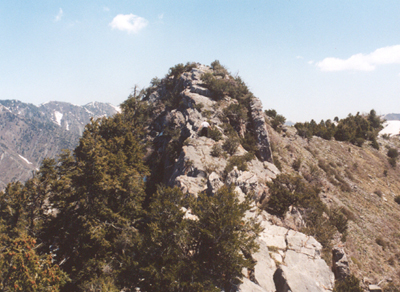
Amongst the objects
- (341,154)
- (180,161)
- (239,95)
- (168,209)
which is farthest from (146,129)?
(341,154)

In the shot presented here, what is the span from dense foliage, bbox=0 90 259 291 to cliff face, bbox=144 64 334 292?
1.96 metres

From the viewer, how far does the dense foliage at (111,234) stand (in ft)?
25.5

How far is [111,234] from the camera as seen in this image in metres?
14.3

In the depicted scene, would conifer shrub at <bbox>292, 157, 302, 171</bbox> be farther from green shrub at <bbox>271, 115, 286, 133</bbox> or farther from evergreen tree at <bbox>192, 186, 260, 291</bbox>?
evergreen tree at <bbox>192, 186, 260, 291</bbox>

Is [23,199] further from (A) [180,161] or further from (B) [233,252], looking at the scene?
(B) [233,252]

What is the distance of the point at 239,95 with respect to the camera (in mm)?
35906

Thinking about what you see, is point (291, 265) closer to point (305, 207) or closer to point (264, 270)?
point (264, 270)

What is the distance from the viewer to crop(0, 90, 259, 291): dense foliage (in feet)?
25.5

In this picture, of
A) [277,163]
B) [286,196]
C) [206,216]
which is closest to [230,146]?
[286,196]

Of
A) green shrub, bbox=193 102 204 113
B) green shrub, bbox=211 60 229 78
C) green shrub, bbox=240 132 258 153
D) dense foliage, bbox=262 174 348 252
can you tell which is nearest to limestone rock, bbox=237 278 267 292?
dense foliage, bbox=262 174 348 252

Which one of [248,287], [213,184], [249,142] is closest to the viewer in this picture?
[248,287]

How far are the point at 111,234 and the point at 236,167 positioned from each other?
1128 cm

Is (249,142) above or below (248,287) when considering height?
above

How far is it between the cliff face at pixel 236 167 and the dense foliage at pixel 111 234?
196 cm
